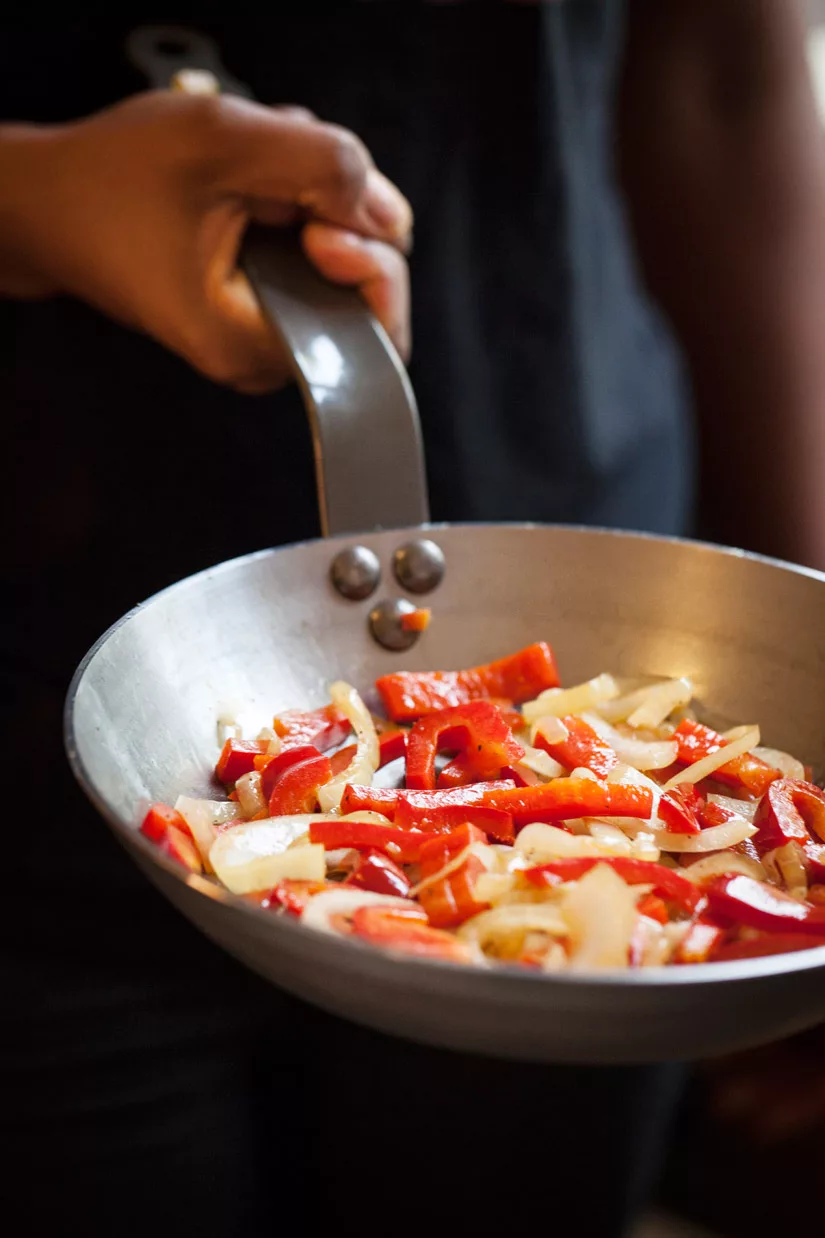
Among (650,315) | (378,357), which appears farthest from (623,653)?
(650,315)

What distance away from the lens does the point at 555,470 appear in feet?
4.40

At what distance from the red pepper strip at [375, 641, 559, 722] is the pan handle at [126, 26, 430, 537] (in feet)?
0.40

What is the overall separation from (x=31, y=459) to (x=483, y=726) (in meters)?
0.58

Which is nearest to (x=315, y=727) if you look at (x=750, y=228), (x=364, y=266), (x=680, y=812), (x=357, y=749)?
(x=357, y=749)

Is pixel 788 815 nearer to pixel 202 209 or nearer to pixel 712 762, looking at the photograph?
pixel 712 762

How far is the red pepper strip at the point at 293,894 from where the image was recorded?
0.62 metres

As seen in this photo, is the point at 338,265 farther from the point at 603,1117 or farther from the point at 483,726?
the point at 603,1117

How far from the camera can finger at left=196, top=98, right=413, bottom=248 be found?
0.86m

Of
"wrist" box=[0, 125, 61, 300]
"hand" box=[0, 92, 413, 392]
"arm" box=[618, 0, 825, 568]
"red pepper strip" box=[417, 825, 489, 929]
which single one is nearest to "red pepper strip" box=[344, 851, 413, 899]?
"red pepper strip" box=[417, 825, 489, 929]

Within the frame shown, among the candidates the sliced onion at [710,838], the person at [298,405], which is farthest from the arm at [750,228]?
the sliced onion at [710,838]

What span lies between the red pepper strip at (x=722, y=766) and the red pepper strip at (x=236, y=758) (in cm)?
30

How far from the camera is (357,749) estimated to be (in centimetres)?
79

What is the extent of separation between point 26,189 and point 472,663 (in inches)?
22.1

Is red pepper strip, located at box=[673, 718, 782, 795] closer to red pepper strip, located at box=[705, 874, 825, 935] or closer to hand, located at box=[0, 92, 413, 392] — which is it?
red pepper strip, located at box=[705, 874, 825, 935]
